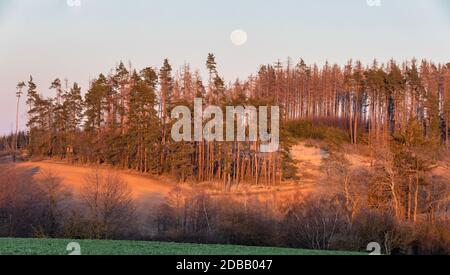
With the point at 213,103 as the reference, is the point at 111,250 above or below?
below

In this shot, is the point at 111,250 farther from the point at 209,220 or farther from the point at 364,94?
the point at 364,94

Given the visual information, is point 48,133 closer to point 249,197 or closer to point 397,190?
point 249,197

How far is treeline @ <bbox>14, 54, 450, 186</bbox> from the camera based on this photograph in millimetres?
58219

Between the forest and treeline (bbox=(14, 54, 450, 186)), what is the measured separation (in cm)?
17

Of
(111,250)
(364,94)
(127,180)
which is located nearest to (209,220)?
(127,180)

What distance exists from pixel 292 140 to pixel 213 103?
406 inches

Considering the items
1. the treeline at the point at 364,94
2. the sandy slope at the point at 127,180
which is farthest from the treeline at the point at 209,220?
the treeline at the point at 364,94

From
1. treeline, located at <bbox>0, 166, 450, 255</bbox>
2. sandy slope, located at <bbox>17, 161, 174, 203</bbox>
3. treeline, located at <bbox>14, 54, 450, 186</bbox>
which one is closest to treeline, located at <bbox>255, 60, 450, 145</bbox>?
treeline, located at <bbox>14, 54, 450, 186</bbox>

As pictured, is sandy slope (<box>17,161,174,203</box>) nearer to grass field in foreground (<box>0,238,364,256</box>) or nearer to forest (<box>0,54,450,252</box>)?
forest (<box>0,54,450,252</box>)

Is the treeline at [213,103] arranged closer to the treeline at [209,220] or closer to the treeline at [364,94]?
the treeline at [364,94]

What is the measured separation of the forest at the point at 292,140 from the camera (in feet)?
119

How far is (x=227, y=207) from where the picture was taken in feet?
124

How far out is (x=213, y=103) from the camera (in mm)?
58375

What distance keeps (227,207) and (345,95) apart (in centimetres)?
5405
